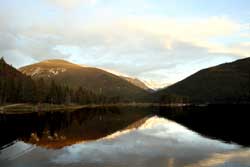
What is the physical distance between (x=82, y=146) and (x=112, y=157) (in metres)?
11.3

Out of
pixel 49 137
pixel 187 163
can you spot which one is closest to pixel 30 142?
pixel 49 137

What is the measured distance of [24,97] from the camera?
605ft

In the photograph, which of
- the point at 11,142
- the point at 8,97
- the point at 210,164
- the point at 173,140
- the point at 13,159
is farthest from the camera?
the point at 8,97

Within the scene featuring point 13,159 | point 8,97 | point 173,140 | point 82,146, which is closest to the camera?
point 13,159

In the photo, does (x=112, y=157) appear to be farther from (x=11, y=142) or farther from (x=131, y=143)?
(x=11, y=142)

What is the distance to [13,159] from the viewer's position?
4075cm

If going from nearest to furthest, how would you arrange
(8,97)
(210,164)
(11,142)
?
(210,164), (11,142), (8,97)

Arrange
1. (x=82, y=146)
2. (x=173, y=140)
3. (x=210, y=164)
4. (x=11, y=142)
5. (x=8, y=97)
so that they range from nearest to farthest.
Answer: (x=210, y=164) < (x=82, y=146) < (x=11, y=142) < (x=173, y=140) < (x=8, y=97)

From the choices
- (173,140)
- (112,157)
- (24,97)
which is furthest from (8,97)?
(112,157)

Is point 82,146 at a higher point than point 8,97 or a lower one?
lower

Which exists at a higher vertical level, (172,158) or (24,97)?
(24,97)

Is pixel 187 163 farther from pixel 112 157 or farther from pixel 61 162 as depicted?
pixel 61 162

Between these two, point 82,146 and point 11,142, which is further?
point 11,142

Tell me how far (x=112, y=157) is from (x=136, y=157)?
289cm
